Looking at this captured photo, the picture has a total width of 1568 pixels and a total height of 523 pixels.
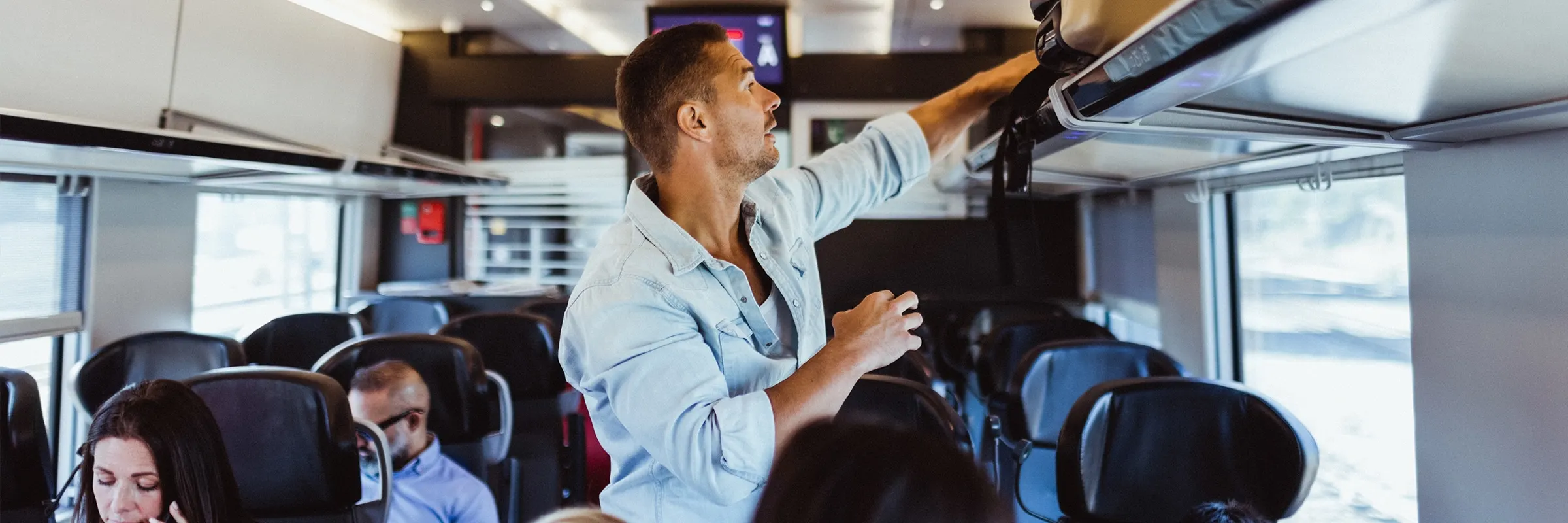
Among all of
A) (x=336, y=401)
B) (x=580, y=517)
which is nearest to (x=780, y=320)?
(x=580, y=517)

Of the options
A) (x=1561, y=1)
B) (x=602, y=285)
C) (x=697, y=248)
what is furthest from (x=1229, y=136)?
(x=602, y=285)

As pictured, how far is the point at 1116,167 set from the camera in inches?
126

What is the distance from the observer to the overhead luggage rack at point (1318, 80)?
0.83m

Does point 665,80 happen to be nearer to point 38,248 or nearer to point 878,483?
point 878,483

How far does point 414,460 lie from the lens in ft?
8.38

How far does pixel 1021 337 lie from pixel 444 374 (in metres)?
2.54

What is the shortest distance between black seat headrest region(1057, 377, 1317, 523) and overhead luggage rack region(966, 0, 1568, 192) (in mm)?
618

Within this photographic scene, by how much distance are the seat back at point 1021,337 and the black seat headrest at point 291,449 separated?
2.70 meters

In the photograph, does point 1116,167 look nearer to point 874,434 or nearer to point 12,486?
point 874,434

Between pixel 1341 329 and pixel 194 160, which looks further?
pixel 194 160

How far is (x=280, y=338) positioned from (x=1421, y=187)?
4.99 metres

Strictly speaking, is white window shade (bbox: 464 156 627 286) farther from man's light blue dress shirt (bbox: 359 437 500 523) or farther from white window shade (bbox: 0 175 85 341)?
man's light blue dress shirt (bbox: 359 437 500 523)

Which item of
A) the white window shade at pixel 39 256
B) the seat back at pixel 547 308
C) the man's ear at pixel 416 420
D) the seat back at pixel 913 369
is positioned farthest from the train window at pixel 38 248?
the seat back at pixel 913 369

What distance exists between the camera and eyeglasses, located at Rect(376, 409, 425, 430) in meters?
2.55
